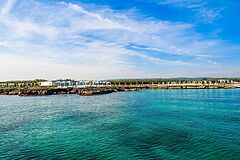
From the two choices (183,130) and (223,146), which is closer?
(223,146)

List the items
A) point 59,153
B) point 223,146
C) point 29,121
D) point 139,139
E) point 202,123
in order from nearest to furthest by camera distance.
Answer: point 59,153 < point 223,146 < point 139,139 < point 202,123 < point 29,121

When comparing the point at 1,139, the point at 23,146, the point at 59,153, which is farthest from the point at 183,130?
the point at 1,139

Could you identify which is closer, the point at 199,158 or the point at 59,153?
the point at 199,158

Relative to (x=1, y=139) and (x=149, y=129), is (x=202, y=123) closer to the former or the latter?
(x=149, y=129)

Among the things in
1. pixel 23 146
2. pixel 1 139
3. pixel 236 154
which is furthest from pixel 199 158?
pixel 1 139

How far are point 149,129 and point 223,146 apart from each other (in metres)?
11.7

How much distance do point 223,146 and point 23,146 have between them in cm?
2159

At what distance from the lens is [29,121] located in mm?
45375

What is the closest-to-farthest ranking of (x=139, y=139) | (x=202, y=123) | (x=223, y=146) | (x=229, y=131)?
1. (x=223, y=146)
2. (x=139, y=139)
3. (x=229, y=131)
4. (x=202, y=123)

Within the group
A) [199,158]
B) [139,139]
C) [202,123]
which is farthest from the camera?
[202,123]

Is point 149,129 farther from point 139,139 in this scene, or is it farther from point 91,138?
point 91,138

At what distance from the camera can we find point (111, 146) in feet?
95.0

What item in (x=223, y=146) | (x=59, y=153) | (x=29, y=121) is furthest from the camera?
(x=29, y=121)

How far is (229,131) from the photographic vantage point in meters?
35.8
